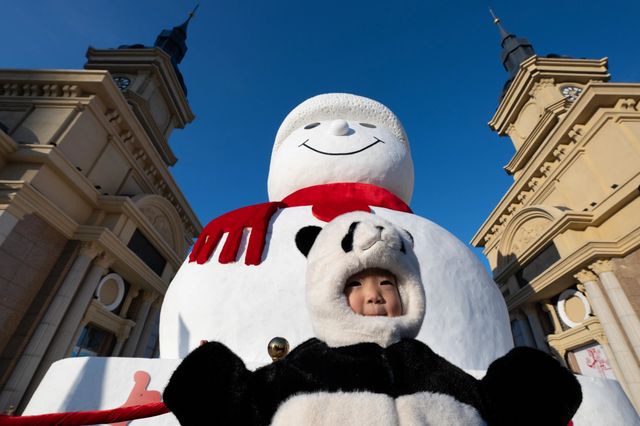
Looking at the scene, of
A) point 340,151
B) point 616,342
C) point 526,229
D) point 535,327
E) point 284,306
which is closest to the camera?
point 284,306

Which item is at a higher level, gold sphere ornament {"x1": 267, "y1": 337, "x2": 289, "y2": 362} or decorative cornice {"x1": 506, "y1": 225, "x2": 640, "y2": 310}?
decorative cornice {"x1": 506, "y1": 225, "x2": 640, "y2": 310}

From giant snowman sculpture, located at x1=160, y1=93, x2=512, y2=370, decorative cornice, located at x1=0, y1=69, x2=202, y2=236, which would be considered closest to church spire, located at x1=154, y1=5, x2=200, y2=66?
decorative cornice, located at x1=0, y1=69, x2=202, y2=236

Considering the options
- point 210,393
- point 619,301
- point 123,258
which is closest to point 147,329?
point 123,258

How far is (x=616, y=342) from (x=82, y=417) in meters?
9.49

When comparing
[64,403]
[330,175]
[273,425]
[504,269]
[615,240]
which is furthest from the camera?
[504,269]

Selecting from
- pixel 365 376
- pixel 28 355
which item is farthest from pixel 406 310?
pixel 28 355

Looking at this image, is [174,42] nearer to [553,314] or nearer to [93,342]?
[93,342]

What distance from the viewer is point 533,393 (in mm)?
977

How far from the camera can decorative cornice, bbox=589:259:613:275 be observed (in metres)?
7.32

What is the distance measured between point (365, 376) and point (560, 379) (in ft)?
2.09

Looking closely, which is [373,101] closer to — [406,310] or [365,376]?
[406,310]

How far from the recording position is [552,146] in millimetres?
10344

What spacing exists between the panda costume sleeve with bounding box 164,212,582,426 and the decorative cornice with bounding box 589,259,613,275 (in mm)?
8666

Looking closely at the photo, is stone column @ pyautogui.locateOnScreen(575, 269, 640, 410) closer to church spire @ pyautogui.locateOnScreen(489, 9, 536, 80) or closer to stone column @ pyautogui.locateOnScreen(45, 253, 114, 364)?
stone column @ pyautogui.locateOnScreen(45, 253, 114, 364)
